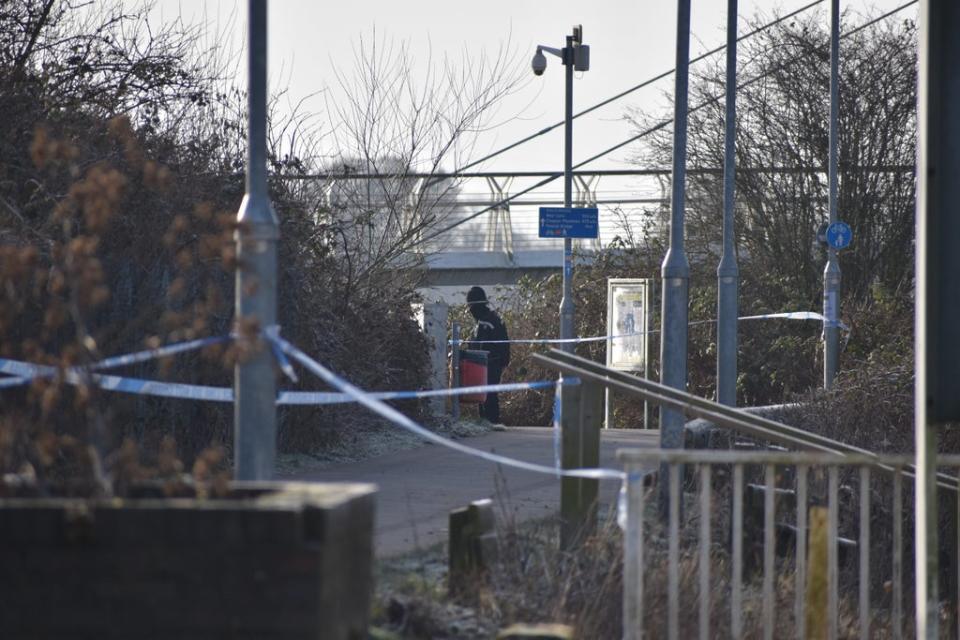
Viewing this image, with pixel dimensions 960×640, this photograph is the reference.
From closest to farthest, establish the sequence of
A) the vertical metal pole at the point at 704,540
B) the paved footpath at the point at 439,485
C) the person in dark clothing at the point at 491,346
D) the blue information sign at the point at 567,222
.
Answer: the vertical metal pole at the point at 704,540
the paved footpath at the point at 439,485
the person in dark clothing at the point at 491,346
the blue information sign at the point at 567,222

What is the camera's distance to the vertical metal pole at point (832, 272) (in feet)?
62.4

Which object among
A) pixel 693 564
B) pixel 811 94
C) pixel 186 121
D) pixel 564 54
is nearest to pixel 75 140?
pixel 186 121

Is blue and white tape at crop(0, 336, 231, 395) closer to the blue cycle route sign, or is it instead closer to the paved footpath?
the paved footpath

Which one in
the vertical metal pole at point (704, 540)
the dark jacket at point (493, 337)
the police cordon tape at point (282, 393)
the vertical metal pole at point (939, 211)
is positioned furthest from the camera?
the dark jacket at point (493, 337)

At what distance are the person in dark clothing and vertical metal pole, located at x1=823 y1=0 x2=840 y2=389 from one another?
431cm

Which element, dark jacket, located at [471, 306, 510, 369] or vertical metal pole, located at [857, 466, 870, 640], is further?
dark jacket, located at [471, 306, 510, 369]

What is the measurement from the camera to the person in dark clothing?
1903 centimetres

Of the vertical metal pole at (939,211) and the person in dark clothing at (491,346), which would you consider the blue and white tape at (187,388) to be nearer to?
the vertical metal pole at (939,211)

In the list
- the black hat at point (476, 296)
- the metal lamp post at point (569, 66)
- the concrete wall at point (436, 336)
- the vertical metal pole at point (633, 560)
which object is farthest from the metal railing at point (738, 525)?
the metal lamp post at point (569, 66)

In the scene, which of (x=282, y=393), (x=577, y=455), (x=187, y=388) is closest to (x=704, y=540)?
(x=577, y=455)

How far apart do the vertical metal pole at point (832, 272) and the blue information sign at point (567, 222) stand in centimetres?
333

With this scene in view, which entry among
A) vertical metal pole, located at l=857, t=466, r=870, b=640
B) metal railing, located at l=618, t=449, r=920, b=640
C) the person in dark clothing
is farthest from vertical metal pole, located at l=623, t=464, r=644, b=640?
the person in dark clothing

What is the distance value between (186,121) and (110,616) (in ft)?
26.0


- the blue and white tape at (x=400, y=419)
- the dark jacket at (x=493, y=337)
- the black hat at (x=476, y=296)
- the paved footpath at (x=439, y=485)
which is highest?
the black hat at (x=476, y=296)
